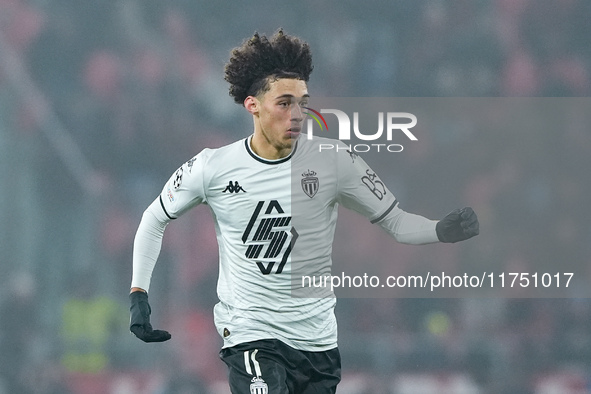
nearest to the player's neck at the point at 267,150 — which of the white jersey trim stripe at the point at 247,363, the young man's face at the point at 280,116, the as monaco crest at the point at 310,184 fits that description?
the young man's face at the point at 280,116

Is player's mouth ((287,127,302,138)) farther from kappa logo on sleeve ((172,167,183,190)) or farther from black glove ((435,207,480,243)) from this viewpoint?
black glove ((435,207,480,243))

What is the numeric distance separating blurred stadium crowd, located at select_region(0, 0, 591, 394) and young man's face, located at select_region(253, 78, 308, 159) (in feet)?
6.60

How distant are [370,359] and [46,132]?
242cm

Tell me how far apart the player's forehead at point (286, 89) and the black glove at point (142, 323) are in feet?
3.10

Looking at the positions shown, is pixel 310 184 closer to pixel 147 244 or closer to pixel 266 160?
pixel 266 160

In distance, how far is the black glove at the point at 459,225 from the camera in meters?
3.45

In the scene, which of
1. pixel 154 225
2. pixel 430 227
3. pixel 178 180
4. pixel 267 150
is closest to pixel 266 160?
pixel 267 150

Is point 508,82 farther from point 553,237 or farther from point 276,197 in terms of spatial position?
point 276,197

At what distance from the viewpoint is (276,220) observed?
3.54m

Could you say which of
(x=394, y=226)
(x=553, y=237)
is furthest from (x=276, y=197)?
(x=553, y=237)

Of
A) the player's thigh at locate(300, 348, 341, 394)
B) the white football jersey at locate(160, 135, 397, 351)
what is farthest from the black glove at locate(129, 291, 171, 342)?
the player's thigh at locate(300, 348, 341, 394)

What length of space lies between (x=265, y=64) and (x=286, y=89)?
164 mm

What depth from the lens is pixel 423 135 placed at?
569 centimetres

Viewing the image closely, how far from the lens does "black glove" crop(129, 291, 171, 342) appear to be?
11.5ft
